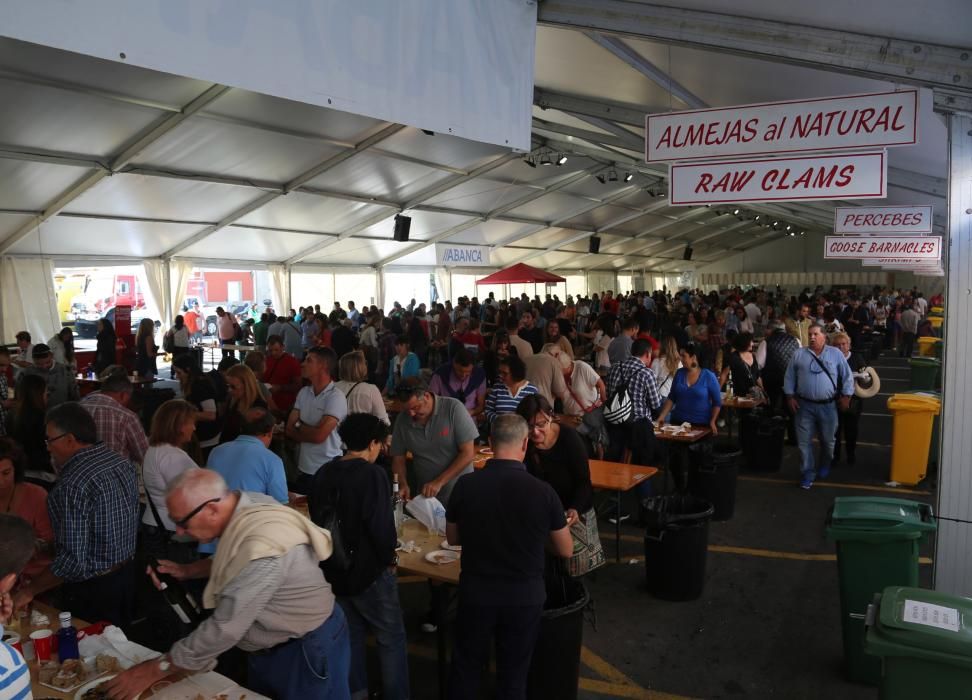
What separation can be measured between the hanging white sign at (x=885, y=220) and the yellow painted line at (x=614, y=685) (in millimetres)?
7858

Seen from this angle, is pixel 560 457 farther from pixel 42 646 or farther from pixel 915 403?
pixel 915 403

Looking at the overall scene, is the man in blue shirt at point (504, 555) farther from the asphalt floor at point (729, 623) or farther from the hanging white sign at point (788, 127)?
the hanging white sign at point (788, 127)

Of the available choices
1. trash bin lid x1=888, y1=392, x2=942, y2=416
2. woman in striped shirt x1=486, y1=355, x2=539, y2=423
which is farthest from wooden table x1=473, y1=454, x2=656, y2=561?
trash bin lid x1=888, y1=392, x2=942, y2=416

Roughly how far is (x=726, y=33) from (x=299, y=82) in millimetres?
2643

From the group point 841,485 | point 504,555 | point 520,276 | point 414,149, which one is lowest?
point 841,485

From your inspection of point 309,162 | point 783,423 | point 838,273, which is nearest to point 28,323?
point 309,162

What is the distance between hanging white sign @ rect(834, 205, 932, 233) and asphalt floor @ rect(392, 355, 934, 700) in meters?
4.83

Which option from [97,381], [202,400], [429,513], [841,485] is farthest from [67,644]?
[97,381]

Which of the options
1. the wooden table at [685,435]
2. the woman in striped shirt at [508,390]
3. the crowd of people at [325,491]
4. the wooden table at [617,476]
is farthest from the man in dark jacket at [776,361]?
the woman in striped shirt at [508,390]

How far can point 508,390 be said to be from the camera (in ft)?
18.3

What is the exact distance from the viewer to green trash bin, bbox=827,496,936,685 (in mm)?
3701

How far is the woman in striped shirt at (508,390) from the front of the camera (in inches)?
217

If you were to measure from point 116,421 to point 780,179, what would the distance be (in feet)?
14.4

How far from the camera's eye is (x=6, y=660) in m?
1.73
